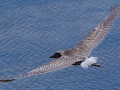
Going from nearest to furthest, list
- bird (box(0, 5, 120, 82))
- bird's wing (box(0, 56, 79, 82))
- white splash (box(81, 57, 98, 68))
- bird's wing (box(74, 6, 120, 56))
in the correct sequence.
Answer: bird's wing (box(0, 56, 79, 82)) → bird (box(0, 5, 120, 82)) → white splash (box(81, 57, 98, 68)) → bird's wing (box(74, 6, 120, 56))

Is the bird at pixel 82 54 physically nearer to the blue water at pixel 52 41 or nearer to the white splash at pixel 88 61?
the white splash at pixel 88 61

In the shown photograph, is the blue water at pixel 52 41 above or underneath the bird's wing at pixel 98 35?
above

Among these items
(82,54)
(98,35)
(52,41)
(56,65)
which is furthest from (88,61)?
(52,41)

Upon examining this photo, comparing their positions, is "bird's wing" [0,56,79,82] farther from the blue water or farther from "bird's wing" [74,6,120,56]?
the blue water

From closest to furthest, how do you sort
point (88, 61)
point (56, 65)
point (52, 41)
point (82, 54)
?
point (56, 65) < point (88, 61) < point (82, 54) < point (52, 41)

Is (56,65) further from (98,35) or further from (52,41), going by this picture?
(52,41)

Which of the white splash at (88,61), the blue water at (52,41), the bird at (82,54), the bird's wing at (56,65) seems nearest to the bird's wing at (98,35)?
the bird at (82,54)

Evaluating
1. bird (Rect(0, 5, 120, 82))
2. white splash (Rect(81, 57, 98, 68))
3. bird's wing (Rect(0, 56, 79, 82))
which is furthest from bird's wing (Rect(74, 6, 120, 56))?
bird's wing (Rect(0, 56, 79, 82))

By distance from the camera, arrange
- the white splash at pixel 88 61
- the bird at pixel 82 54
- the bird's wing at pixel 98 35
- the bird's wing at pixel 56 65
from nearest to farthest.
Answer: the bird's wing at pixel 56 65 → the bird at pixel 82 54 → the white splash at pixel 88 61 → the bird's wing at pixel 98 35
